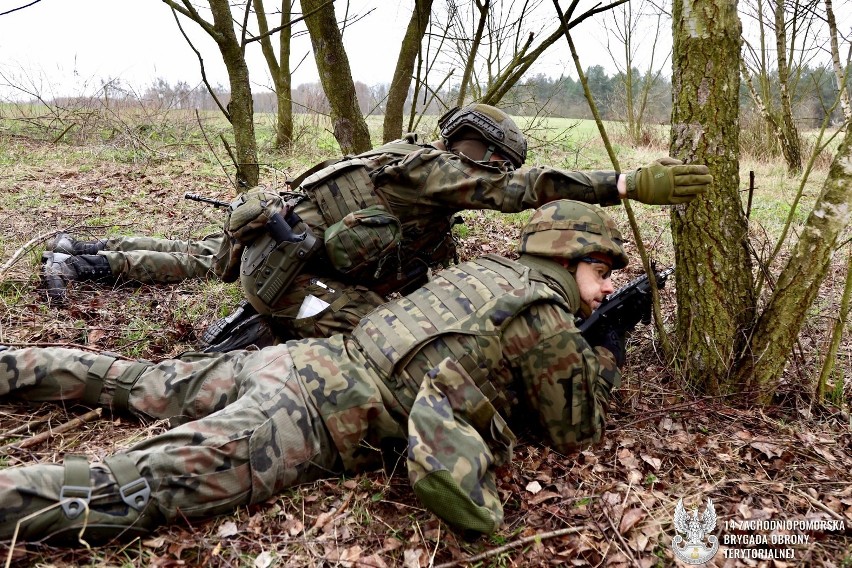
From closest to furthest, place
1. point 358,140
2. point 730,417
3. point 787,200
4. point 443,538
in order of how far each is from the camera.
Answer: point 443,538 < point 730,417 < point 358,140 < point 787,200

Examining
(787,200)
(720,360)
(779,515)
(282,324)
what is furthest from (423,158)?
(787,200)

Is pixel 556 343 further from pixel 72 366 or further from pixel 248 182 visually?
pixel 248 182

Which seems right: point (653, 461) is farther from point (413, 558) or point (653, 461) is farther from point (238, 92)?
point (238, 92)

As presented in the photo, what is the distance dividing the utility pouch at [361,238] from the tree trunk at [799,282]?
2.00m

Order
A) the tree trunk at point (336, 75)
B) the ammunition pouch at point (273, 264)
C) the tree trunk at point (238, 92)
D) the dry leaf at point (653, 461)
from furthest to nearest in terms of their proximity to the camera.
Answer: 1. the tree trunk at point (238, 92)
2. the tree trunk at point (336, 75)
3. the ammunition pouch at point (273, 264)
4. the dry leaf at point (653, 461)

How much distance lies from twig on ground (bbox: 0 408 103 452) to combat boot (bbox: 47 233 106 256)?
2.33 meters

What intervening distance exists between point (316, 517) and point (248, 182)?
3828 mm

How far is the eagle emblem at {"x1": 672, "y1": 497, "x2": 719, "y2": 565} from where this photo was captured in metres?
2.14

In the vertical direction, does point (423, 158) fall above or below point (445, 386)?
above

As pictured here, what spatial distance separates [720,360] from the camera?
3.07 meters

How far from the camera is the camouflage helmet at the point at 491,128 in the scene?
353cm

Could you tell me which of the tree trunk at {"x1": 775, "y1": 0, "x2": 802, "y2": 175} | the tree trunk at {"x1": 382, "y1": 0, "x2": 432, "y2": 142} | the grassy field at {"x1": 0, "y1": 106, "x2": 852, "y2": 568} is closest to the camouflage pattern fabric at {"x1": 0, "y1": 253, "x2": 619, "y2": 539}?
the grassy field at {"x1": 0, "y1": 106, "x2": 852, "y2": 568}

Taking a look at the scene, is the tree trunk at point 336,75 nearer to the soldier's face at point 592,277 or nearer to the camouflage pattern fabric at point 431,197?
the camouflage pattern fabric at point 431,197

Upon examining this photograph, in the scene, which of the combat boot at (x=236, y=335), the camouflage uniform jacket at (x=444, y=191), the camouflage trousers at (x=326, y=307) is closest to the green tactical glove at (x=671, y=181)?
the camouflage uniform jacket at (x=444, y=191)
